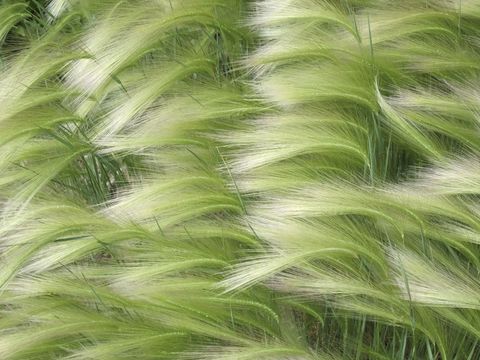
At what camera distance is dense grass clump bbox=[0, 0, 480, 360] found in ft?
3.50

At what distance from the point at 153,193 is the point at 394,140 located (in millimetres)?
431

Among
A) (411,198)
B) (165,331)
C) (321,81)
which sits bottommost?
(165,331)

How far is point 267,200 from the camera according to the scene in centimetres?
117

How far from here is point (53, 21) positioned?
202cm

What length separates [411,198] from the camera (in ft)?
3.51

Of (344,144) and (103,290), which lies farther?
(344,144)

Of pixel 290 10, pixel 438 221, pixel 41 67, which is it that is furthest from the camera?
pixel 41 67

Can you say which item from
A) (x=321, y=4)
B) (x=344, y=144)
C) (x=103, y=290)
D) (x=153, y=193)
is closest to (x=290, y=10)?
(x=321, y=4)

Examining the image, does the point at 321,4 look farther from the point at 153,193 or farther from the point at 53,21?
the point at 53,21

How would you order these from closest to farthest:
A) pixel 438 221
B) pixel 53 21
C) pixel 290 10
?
pixel 438 221, pixel 290 10, pixel 53 21

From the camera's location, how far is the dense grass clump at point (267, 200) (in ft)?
3.50

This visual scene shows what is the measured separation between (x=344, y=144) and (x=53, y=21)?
3.47ft

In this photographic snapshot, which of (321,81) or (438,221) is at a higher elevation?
(321,81)

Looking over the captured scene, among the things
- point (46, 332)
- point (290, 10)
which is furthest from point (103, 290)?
point (290, 10)
